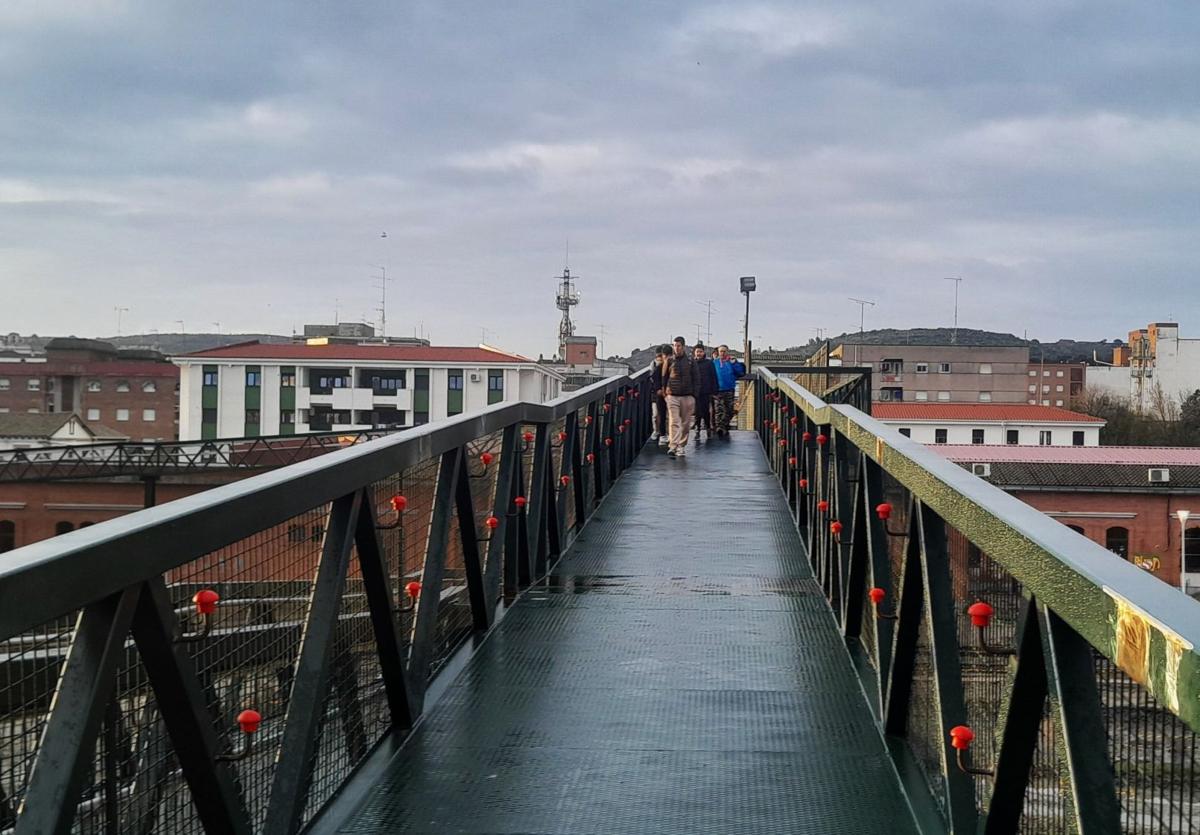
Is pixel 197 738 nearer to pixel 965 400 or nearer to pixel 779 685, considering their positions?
pixel 779 685

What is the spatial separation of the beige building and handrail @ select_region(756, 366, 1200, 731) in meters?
84.4

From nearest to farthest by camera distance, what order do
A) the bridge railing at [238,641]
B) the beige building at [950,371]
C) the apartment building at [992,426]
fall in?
the bridge railing at [238,641] < the apartment building at [992,426] < the beige building at [950,371]

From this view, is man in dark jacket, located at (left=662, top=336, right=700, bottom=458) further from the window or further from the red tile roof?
the red tile roof

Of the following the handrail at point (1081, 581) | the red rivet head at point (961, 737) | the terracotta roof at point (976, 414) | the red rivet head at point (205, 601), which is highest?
the handrail at point (1081, 581)

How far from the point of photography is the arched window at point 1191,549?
89.8 feet

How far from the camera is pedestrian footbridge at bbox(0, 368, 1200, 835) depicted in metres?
2.05

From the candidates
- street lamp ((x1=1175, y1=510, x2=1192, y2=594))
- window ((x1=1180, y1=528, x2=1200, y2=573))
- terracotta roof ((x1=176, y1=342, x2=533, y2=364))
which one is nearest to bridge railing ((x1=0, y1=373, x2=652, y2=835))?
street lamp ((x1=1175, y1=510, x2=1192, y2=594))

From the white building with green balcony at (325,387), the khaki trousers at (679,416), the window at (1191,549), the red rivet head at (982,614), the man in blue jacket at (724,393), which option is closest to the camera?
the red rivet head at (982,614)

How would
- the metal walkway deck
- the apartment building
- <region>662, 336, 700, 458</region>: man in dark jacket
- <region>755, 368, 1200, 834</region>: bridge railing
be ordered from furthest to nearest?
the apartment building < <region>662, 336, 700, 458</region>: man in dark jacket < the metal walkway deck < <region>755, 368, 1200, 834</region>: bridge railing

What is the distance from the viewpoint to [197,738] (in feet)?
8.23

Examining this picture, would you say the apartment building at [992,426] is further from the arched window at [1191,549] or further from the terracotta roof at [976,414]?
the arched window at [1191,549]

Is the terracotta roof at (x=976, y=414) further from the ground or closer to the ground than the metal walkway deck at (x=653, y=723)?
closer to the ground

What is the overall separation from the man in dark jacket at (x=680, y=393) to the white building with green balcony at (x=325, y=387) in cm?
5103

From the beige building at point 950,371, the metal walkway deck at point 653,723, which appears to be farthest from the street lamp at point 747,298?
the beige building at point 950,371
